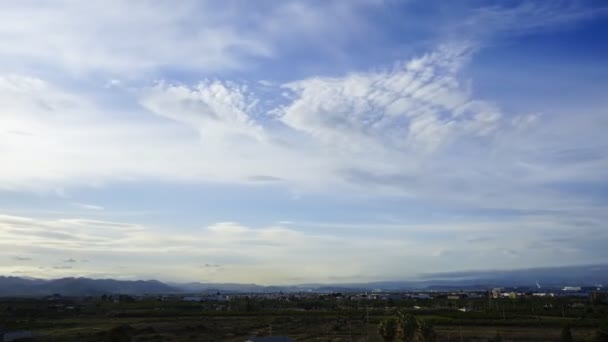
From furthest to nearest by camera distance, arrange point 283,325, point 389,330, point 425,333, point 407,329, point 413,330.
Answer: point 283,325 < point 389,330 < point 407,329 < point 413,330 < point 425,333

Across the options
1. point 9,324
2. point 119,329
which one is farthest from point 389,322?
point 9,324

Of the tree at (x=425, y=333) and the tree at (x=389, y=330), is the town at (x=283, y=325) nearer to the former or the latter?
the tree at (x=389, y=330)

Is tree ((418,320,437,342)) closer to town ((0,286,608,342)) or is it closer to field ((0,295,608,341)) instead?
town ((0,286,608,342))

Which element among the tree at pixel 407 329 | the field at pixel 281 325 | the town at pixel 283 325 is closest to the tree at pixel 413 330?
the tree at pixel 407 329

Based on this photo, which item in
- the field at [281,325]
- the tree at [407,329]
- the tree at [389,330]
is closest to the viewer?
the tree at [407,329]

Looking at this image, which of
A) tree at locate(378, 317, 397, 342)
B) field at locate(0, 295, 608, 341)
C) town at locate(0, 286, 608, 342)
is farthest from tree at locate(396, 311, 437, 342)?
field at locate(0, 295, 608, 341)

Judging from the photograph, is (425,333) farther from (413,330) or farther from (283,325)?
(283,325)

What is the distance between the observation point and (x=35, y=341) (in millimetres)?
54719

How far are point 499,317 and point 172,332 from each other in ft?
142

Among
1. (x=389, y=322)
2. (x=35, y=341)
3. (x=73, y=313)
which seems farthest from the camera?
(x=73, y=313)

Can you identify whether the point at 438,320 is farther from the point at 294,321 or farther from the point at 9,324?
the point at 9,324

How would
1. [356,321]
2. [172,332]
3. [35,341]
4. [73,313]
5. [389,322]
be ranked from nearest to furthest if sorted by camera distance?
1. [389,322]
2. [35,341]
3. [172,332]
4. [356,321]
5. [73,313]

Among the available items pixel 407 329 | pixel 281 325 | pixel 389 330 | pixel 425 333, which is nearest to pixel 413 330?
pixel 407 329

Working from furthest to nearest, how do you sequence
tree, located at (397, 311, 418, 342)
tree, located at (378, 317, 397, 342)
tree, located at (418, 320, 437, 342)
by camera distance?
tree, located at (378, 317, 397, 342), tree, located at (397, 311, 418, 342), tree, located at (418, 320, 437, 342)
